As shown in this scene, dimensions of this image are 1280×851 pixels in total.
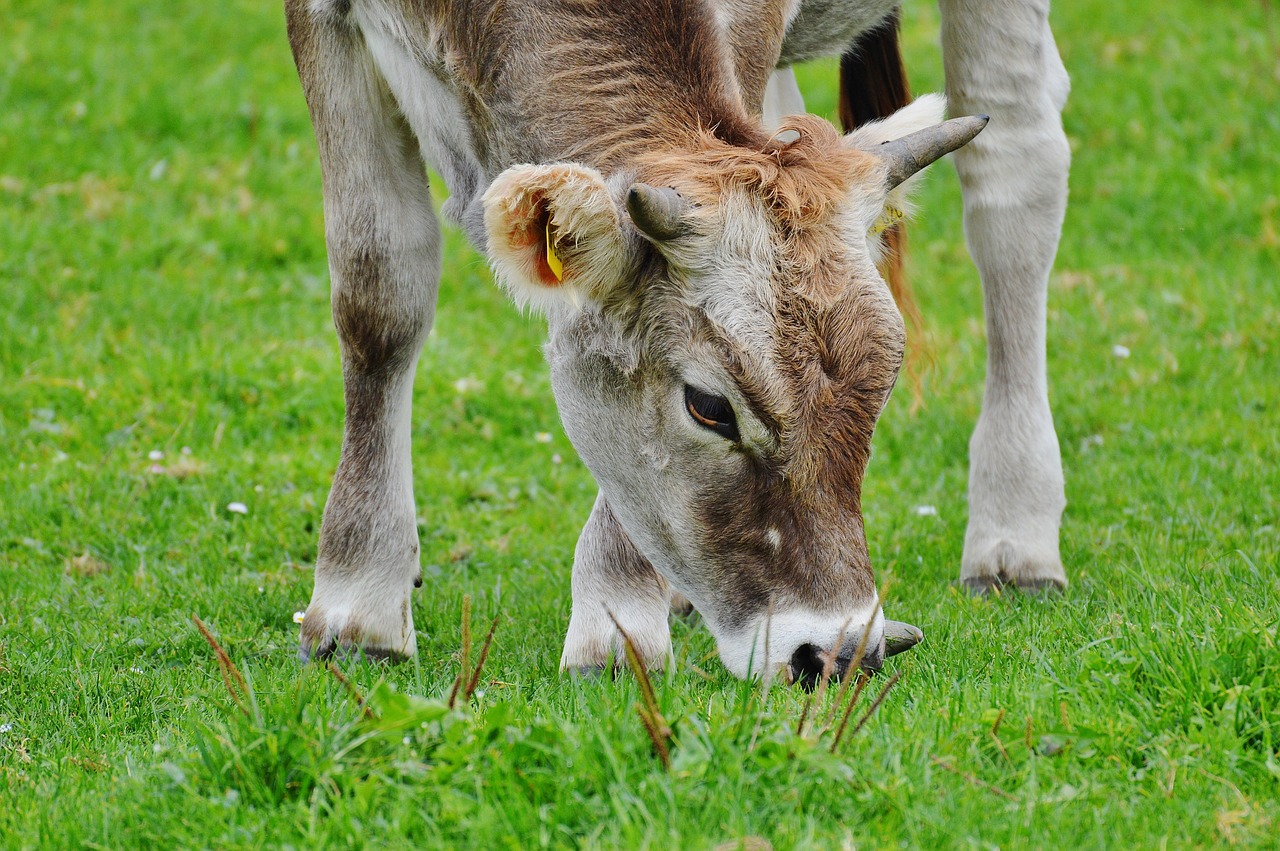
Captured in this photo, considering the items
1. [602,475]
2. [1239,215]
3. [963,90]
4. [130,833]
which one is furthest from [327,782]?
[1239,215]

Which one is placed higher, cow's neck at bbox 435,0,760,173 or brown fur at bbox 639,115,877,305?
cow's neck at bbox 435,0,760,173

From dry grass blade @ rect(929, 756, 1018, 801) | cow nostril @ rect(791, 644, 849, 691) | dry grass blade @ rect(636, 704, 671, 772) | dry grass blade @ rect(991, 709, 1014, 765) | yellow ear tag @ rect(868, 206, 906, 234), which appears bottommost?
cow nostril @ rect(791, 644, 849, 691)

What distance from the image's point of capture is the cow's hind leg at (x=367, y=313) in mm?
4258

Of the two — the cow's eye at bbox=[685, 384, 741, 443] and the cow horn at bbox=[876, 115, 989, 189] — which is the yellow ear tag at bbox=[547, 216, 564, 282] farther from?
the cow horn at bbox=[876, 115, 989, 189]

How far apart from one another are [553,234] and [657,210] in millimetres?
268

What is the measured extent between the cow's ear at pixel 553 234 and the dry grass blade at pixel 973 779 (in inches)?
53.7

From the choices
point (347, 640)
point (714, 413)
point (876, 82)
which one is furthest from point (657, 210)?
point (876, 82)

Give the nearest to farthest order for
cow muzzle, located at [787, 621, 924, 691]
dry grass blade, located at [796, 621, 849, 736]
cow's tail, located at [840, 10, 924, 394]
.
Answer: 1. dry grass blade, located at [796, 621, 849, 736]
2. cow muzzle, located at [787, 621, 924, 691]
3. cow's tail, located at [840, 10, 924, 394]

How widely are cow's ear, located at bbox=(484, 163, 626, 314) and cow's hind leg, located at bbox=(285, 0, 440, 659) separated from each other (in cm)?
94

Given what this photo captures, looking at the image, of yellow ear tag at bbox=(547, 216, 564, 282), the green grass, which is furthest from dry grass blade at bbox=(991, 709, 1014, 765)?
yellow ear tag at bbox=(547, 216, 564, 282)

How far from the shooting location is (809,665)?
11.1 ft

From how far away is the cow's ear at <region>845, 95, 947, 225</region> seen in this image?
146 inches

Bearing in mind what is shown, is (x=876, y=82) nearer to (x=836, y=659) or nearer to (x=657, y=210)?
(x=657, y=210)

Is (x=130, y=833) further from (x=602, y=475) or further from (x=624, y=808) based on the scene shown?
(x=602, y=475)
